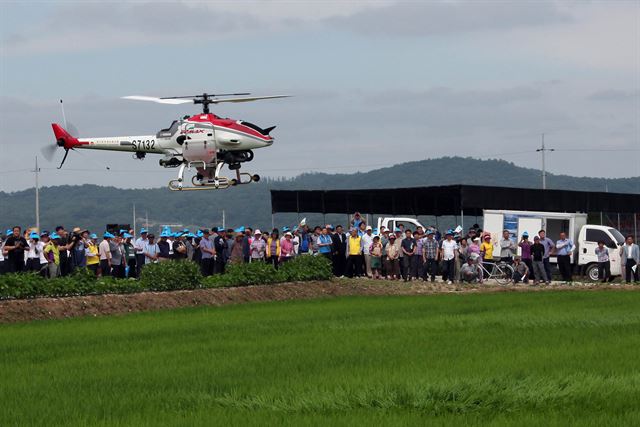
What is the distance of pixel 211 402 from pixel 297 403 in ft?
3.28

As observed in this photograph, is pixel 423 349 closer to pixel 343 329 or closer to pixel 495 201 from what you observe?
pixel 343 329

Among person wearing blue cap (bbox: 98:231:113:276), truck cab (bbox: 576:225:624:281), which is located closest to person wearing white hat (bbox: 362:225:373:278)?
truck cab (bbox: 576:225:624:281)

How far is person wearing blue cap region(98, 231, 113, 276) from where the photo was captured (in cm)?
3441

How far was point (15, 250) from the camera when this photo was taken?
31.5 metres

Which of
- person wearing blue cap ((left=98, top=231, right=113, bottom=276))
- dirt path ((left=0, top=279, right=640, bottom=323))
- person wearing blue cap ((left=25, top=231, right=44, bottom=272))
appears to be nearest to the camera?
dirt path ((left=0, top=279, right=640, bottom=323))

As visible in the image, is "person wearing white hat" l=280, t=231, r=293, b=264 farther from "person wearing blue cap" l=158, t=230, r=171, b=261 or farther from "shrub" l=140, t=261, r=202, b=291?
"shrub" l=140, t=261, r=202, b=291

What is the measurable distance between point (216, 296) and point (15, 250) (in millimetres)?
5075

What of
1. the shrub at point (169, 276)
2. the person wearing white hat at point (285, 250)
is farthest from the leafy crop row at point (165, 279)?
the person wearing white hat at point (285, 250)

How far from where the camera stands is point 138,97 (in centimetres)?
3978

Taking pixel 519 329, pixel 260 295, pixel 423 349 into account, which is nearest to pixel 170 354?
pixel 423 349

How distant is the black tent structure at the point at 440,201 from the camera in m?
47.8

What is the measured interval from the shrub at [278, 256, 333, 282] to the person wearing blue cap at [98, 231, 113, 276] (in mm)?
4482

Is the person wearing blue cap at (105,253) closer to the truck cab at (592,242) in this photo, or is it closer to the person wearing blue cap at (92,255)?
the person wearing blue cap at (92,255)

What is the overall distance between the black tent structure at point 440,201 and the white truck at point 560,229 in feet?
5.88
